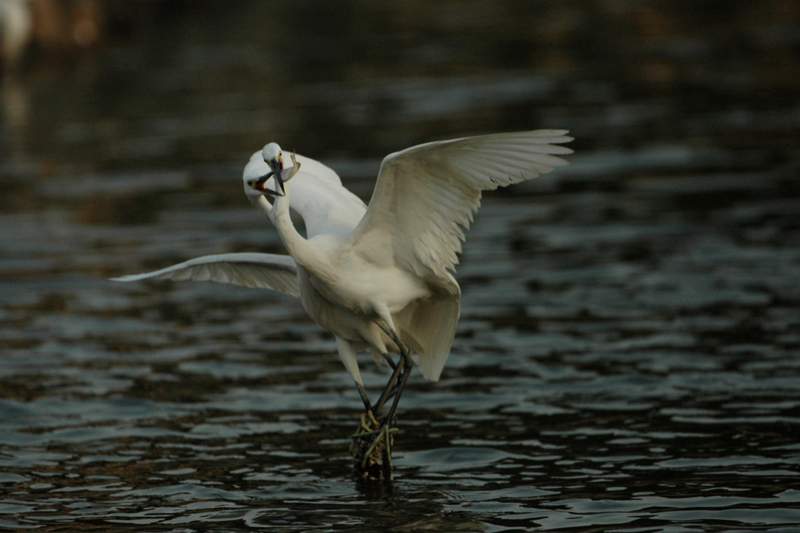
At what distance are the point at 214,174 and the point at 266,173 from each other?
1203cm

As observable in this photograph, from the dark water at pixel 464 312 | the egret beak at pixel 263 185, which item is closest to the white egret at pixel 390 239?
the egret beak at pixel 263 185

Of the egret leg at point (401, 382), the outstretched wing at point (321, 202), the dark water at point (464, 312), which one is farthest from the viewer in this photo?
the outstretched wing at point (321, 202)

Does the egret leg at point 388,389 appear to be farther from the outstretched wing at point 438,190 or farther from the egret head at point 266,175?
the egret head at point 266,175

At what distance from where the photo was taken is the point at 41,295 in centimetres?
1579

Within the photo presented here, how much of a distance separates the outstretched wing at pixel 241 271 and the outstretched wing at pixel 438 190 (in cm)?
106

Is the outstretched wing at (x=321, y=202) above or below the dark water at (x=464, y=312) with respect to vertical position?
above

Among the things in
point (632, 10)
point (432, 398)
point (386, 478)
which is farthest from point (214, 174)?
point (632, 10)

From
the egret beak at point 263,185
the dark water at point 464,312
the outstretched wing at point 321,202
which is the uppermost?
the egret beak at point 263,185

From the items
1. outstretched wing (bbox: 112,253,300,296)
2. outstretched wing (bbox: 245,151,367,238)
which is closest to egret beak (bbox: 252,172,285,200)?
outstretched wing (bbox: 245,151,367,238)

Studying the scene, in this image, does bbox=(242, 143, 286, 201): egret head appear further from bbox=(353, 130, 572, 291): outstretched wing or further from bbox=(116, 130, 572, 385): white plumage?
bbox=(353, 130, 572, 291): outstretched wing

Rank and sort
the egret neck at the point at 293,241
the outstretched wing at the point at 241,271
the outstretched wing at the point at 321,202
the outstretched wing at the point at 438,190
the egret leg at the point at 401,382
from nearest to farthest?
the outstretched wing at the point at 438,190 < the egret neck at the point at 293,241 < the egret leg at the point at 401,382 < the outstretched wing at the point at 321,202 < the outstretched wing at the point at 241,271

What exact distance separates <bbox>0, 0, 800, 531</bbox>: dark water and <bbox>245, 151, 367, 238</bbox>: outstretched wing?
148 cm

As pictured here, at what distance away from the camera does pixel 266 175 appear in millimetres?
9484

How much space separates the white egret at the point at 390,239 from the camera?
30.0 ft
